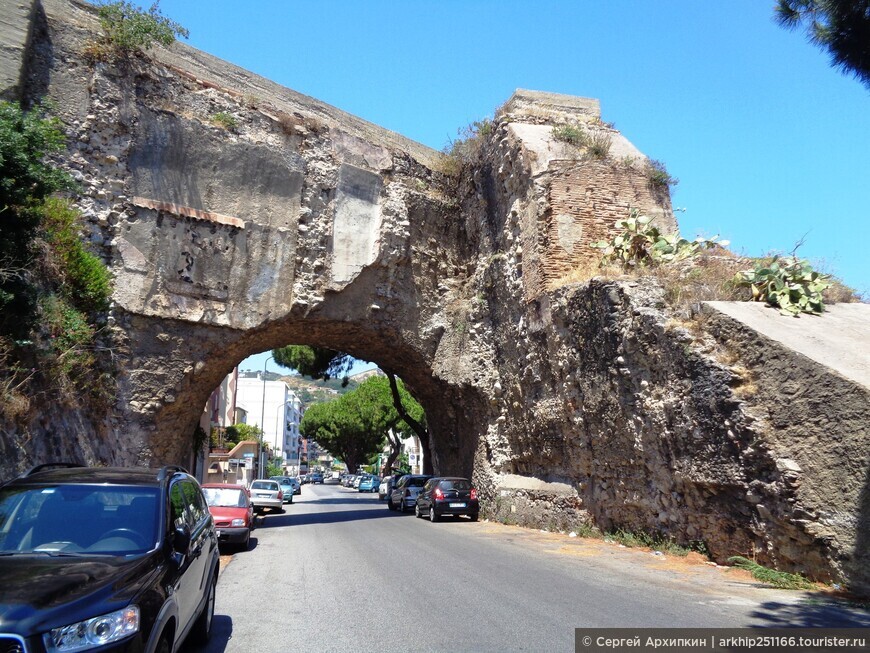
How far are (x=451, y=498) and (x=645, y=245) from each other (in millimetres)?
10115

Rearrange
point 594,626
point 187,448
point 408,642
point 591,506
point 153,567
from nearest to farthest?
point 153,567 → point 408,642 → point 594,626 → point 591,506 → point 187,448

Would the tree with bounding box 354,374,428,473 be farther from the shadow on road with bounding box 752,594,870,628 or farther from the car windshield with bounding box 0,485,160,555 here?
the car windshield with bounding box 0,485,160,555

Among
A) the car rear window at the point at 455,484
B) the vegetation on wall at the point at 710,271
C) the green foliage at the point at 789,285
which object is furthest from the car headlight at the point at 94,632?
the car rear window at the point at 455,484

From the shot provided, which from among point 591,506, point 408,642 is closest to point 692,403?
point 591,506

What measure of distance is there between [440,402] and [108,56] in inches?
613

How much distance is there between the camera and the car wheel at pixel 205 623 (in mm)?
5766

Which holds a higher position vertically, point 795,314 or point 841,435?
point 795,314

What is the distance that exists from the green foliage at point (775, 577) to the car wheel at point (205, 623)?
293 inches

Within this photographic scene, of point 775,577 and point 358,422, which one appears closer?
point 775,577

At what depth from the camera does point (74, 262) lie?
15.4m

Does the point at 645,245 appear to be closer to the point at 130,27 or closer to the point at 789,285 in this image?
the point at 789,285

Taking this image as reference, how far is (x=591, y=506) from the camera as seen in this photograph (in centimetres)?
1552

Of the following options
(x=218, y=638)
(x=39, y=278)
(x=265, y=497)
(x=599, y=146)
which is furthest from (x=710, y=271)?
(x=265, y=497)

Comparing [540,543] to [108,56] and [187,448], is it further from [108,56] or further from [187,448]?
[108,56]
